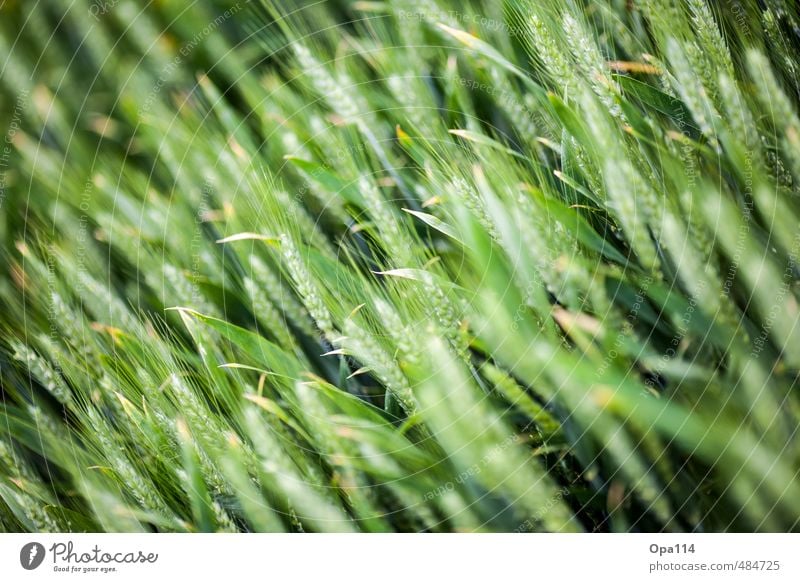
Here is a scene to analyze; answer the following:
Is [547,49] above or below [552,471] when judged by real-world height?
above

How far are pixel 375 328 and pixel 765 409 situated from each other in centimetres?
21

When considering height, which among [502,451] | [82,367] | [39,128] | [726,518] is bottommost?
[726,518]

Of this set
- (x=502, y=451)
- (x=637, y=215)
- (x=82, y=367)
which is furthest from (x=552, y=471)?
(x=82, y=367)

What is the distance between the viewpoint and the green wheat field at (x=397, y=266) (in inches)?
12.4

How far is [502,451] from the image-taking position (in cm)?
31

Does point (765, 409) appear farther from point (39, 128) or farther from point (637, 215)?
point (39, 128)
